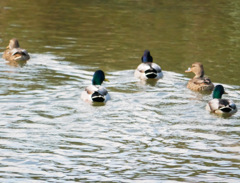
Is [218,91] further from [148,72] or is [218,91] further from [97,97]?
[148,72]

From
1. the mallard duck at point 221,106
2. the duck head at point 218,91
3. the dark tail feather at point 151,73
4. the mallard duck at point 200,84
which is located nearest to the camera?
the mallard duck at point 221,106

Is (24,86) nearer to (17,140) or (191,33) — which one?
(17,140)

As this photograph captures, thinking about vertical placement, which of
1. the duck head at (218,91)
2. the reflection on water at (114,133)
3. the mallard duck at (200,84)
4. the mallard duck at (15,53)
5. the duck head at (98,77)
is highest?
the mallard duck at (15,53)

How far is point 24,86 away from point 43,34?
940 centimetres

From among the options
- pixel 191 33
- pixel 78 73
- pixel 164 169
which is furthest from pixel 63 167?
pixel 191 33

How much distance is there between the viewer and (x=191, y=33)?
28938mm

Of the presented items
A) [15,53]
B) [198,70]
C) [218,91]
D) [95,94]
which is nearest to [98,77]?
[95,94]

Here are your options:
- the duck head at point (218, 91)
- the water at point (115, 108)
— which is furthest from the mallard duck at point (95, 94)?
the duck head at point (218, 91)

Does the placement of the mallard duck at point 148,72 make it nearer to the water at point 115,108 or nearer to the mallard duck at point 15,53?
the water at point 115,108

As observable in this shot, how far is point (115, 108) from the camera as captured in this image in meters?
16.4

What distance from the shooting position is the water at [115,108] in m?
11.8

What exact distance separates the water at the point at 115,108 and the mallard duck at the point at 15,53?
53 cm

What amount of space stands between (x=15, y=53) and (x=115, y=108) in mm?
7149

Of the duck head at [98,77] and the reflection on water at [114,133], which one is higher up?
the duck head at [98,77]
